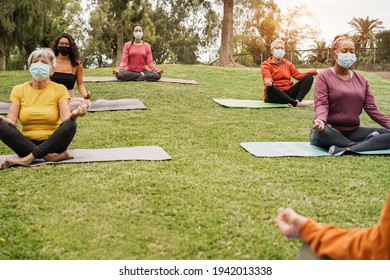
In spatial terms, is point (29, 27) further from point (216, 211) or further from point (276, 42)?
point (216, 211)

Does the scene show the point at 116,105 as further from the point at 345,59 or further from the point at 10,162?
the point at 345,59

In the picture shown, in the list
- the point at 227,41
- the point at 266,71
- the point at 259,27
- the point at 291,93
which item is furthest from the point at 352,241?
the point at 259,27

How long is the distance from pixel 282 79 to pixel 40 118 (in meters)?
4.78

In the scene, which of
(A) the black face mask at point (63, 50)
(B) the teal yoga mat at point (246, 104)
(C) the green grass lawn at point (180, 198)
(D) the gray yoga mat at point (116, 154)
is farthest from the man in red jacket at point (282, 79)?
(D) the gray yoga mat at point (116, 154)

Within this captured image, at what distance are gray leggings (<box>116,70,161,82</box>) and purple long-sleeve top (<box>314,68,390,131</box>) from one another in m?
5.62

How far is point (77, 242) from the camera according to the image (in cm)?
254

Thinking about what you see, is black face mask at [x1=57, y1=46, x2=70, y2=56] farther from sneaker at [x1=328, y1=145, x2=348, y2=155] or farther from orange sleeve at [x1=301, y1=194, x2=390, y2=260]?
orange sleeve at [x1=301, y1=194, x2=390, y2=260]

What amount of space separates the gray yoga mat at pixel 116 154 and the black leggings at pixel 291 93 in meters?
3.66

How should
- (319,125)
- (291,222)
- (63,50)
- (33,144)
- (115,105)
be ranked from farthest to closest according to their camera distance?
(115,105) < (63,50) < (319,125) < (33,144) < (291,222)

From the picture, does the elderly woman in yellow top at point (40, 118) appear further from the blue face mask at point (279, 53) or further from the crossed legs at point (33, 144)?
the blue face mask at point (279, 53)

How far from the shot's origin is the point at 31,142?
412cm

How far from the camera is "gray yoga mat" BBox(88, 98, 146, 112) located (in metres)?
7.11

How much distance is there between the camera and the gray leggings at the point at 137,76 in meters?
10.1

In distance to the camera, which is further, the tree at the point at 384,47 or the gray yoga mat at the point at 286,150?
the tree at the point at 384,47
